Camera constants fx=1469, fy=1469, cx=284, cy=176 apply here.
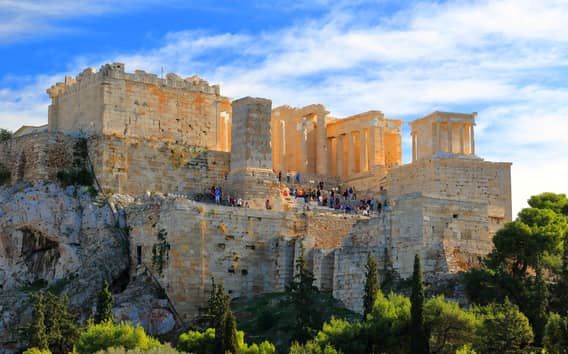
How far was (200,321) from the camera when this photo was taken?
2185 inches

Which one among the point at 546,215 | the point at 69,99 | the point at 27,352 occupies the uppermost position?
the point at 69,99

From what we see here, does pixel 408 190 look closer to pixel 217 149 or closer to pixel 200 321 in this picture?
pixel 217 149

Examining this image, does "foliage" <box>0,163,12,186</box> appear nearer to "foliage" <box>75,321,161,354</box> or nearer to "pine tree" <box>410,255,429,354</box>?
"foliage" <box>75,321,161,354</box>

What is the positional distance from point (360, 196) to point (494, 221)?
681 centimetres

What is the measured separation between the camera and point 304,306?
5159cm

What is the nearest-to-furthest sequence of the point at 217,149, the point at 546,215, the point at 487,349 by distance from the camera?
the point at 487,349 < the point at 546,215 < the point at 217,149

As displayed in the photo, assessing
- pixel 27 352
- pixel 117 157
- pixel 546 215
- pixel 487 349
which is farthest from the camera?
pixel 117 157

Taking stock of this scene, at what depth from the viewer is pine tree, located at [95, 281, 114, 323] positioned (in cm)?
5275

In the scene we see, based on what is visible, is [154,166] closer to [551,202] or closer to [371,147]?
[371,147]

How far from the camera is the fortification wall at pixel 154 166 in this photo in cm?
6156

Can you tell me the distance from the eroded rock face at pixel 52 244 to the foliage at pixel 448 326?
15488 millimetres

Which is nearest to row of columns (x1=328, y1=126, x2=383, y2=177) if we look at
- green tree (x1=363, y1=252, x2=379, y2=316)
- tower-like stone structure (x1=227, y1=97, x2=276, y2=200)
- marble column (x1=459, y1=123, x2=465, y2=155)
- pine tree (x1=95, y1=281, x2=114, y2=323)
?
marble column (x1=459, y1=123, x2=465, y2=155)

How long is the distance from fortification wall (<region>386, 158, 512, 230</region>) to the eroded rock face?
13.5m

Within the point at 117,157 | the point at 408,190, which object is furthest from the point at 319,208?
the point at 117,157
